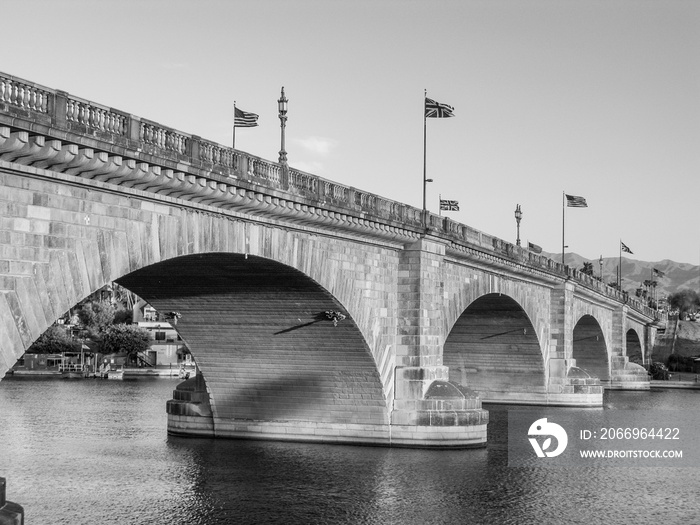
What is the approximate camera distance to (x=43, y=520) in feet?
88.9

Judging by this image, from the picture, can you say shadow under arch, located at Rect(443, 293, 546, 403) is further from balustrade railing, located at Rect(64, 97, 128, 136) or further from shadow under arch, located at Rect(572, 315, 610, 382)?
balustrade railing, located at Rect(64, 97, 128, 136)

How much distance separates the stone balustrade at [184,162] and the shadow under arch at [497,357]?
20716 millimetres

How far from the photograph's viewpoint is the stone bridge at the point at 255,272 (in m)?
20.3

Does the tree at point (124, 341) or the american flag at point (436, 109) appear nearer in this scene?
the american flag at point (436, 109)

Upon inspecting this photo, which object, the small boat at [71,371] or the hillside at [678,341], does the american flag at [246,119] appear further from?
the hillside at [678,341]

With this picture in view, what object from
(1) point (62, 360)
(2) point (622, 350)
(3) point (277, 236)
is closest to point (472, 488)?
(3) point (277, 236)

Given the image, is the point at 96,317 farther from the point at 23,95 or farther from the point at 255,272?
the point at 23,95

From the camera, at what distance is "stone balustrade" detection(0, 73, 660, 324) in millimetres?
20000

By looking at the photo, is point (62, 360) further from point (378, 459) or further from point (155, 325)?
point (378, 459)

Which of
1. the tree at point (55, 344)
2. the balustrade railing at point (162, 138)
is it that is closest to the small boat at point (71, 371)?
the tree at point (55, 344)

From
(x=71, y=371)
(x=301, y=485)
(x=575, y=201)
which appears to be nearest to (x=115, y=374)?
(x=71, y=371)

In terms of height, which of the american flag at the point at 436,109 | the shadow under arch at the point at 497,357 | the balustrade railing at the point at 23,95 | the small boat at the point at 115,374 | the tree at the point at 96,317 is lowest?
the small boat at the point at 115,374

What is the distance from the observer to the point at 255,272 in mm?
32688

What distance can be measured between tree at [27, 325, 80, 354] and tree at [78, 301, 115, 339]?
5586mm
